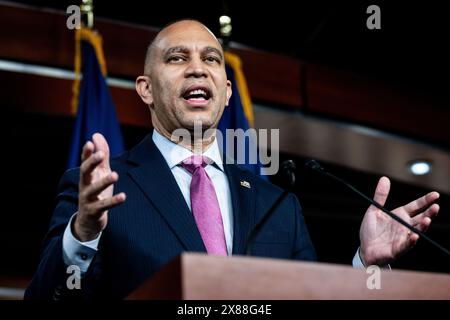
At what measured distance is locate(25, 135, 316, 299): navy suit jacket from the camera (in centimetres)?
162

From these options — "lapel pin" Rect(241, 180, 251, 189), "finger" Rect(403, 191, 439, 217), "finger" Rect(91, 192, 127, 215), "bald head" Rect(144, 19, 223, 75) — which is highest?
"bald head" Rect(144, 19, 223, 75)

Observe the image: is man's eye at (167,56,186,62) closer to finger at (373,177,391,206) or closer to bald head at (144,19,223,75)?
bald head at (144,19,223,75)

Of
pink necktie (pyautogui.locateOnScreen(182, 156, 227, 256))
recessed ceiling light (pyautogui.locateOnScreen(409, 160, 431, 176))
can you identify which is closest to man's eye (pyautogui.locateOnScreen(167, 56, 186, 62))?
pink necktie (pyautogui.locateOnScreen(182, 156, 227, 256))

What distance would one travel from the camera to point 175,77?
212 cm

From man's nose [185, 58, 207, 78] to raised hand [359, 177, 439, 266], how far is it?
0.62 metres

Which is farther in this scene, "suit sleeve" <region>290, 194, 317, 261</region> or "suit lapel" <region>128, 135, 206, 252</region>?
"suit sleeve" <region>290, 194, 317, 261</region>

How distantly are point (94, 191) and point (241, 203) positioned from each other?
613 millimetres

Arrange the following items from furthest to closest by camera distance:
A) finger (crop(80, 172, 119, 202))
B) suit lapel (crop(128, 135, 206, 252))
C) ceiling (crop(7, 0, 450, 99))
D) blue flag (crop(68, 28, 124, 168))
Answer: ceiling (crop(7, 0, 450, 99))
blue flag (crop(68, 28, 124, 168))
suit lapel (crop(128, 135, 206, 252))
finger (crop(80, 172, 119, 202))

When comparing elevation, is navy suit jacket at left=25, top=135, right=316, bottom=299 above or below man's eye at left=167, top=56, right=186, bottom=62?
below

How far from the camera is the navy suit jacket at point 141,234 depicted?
1617 millimetres

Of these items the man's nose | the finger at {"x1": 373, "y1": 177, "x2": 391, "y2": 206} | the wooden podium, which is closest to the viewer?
the wooden podium

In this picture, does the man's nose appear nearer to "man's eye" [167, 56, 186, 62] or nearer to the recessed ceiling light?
"man's eye" [167, 56, 186, 62]
